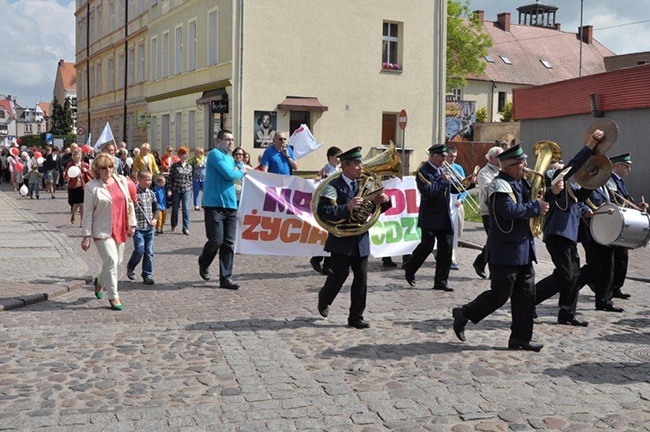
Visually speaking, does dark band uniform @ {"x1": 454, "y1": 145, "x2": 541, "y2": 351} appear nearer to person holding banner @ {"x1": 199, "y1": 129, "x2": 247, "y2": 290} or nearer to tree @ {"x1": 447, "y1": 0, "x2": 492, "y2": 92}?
person holding banner @ {"x1": 199, "y1": 129, "x2": 247, "y2": 290}

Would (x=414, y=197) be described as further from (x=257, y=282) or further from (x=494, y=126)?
(x=494, y=126)

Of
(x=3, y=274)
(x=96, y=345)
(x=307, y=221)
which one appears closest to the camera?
(x=96, y=345)

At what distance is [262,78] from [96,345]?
25.0 m

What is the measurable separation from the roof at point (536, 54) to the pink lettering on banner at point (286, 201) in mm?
55277

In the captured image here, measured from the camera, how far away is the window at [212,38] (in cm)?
3309

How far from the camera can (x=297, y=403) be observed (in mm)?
5758

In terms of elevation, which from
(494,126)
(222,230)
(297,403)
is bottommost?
(297,403)

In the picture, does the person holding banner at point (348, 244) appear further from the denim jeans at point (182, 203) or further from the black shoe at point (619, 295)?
the denim jeans at point (182, 203)

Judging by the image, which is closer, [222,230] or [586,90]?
[222,230]

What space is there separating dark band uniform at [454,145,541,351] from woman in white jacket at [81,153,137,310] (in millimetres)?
3968

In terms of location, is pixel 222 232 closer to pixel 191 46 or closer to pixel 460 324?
pixel 460 324

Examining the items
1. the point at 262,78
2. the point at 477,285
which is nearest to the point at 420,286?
the point at 477,285

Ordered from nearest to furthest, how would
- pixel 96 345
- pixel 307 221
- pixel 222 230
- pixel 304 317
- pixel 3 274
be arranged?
pixel 96 345 < pixel 304 317 < pixel 222 230 < pixel 3 274 < pixel 307 221

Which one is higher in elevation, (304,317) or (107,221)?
(107,221)
